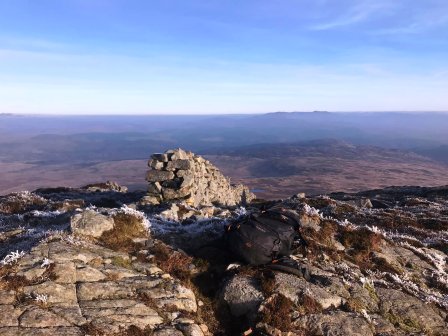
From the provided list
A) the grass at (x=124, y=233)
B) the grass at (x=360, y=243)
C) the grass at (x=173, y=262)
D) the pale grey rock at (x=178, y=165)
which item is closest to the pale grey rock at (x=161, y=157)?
the pale grey rock at (x=178, y=165)

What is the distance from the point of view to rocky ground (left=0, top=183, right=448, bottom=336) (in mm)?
10289

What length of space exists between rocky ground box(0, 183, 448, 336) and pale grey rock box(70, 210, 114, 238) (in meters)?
0.04

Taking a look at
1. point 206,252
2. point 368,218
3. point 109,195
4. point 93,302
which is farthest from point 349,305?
point 109,195

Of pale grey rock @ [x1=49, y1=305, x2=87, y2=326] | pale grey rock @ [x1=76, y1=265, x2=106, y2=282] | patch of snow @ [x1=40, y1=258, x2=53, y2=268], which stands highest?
patch of snow @ [x1=40, y1=258, x2=53, y2=268]

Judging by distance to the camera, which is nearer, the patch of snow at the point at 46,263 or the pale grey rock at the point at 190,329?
the pale grey rock at the point at 190,329

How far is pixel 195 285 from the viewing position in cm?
1298

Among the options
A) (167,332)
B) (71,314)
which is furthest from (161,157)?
(167,332)

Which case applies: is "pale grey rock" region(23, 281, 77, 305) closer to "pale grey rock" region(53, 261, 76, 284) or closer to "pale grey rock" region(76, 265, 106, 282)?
"pale grey rock" region(53, 261, 76, 284)

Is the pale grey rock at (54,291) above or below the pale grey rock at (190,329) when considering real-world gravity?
above

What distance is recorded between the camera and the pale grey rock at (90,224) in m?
15.0

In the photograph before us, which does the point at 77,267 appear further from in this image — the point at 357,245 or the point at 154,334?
the point at 357,245

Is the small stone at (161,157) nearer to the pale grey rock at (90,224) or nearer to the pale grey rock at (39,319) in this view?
the pale grey rock at (90,224)

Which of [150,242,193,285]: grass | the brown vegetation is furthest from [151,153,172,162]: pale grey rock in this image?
the brown vegetation

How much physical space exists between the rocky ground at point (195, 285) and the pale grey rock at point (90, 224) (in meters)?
0.04
